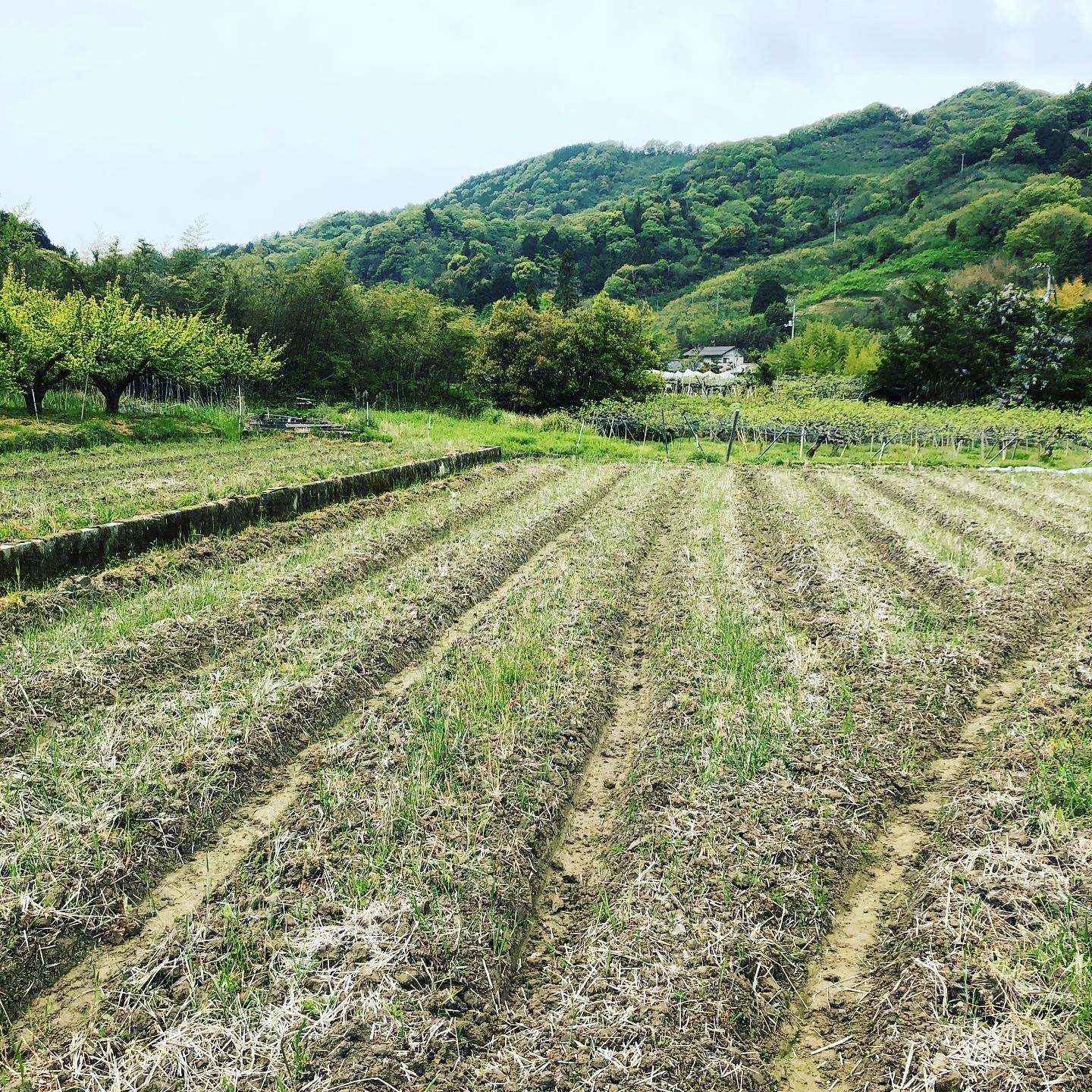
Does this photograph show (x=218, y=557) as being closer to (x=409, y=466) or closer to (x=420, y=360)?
(x=409, y=466)

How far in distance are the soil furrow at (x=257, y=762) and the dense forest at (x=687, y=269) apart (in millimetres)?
14874

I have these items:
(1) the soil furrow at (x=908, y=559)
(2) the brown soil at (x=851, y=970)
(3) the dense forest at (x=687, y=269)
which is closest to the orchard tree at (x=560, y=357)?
(3) the dense forest at (x=687, y=269)

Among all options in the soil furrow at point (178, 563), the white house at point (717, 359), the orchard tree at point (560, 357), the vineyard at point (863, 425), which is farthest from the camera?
the white house at point (717, 359)

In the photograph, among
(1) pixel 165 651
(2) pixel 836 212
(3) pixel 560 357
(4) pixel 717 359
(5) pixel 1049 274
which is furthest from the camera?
(2) pixel 836 212

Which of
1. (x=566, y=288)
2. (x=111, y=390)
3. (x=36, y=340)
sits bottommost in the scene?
(x=111, y=390)

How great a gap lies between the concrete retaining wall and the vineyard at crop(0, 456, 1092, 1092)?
520mm

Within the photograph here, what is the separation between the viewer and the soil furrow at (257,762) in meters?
2.70

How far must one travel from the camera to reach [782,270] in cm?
8825

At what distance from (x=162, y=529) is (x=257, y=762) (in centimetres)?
508

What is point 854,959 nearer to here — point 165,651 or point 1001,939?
point 1001,939

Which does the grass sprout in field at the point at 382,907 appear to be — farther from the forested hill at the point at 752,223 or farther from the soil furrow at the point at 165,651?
the forested hill at the point at 752,223

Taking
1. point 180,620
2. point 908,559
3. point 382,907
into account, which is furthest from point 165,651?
point 908,559

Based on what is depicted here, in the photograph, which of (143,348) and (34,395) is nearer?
(34,395)

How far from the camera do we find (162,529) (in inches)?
319
